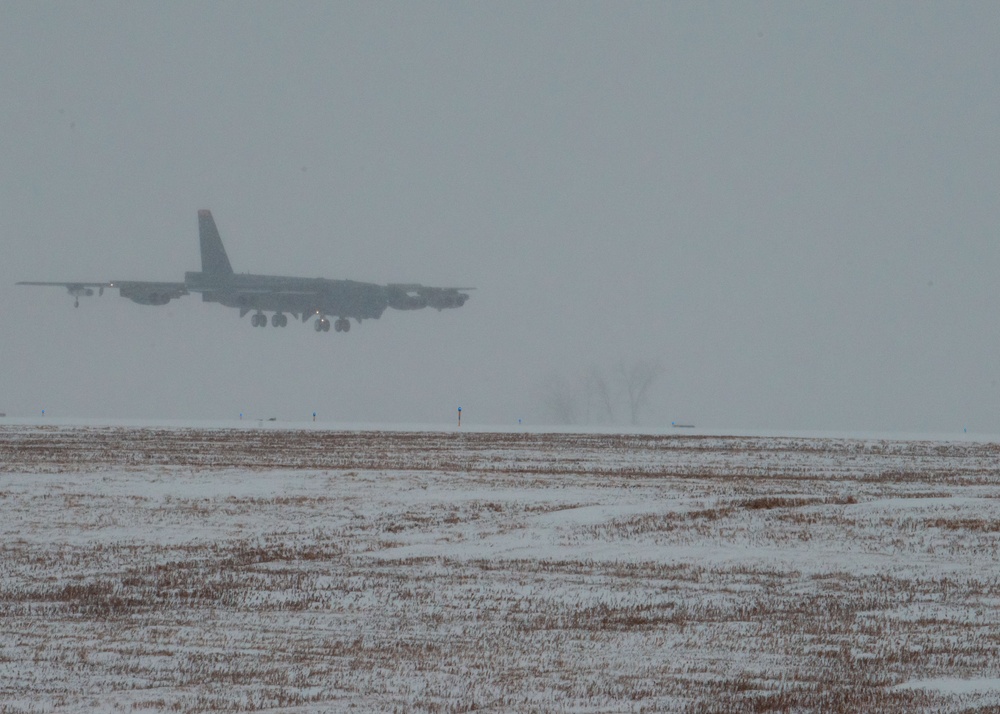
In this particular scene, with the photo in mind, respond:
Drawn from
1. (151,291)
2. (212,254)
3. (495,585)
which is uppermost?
(212,254)

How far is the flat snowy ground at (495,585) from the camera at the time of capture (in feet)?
39.9

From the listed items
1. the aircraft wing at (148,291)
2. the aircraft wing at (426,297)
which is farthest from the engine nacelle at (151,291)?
the aircraft wing at (426,297)

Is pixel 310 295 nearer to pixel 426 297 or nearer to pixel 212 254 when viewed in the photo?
pixel 426 297

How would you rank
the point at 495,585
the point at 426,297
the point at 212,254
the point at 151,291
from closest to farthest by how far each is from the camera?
the point at 495,585 < the point at 151,291 < the point at 426,297 < the point at 212,254

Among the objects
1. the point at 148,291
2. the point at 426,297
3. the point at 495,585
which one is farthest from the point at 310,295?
the point at 495,585

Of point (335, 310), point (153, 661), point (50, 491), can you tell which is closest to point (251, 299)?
point (335, 310)

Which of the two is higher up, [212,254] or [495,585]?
[212,254]

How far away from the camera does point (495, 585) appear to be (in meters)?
17.9

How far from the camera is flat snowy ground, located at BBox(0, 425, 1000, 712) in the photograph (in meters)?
12.2

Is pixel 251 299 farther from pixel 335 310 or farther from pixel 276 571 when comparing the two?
pixel 276 571

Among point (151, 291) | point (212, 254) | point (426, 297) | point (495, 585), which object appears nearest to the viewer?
point (495, 585)

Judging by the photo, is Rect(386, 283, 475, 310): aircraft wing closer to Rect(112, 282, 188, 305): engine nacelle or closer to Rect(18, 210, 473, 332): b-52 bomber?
Rect(18, 210, 473, 332): b-52 bomber

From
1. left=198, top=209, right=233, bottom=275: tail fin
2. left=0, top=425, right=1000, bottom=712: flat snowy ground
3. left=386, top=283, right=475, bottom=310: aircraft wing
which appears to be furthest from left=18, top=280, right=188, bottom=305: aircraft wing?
left=0, top=425, right=1000, bottom=712: flat snowy ground

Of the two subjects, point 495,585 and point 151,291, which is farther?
point 151,291
